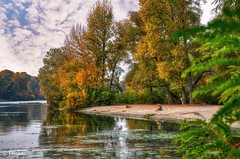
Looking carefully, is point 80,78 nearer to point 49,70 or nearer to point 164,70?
point 164,70

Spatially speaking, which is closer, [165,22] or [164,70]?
[164,70]

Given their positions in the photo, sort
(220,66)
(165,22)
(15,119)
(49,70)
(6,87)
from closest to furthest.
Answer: (220,66)
(15,119)
(165,22)
(49,70)
(6,87)

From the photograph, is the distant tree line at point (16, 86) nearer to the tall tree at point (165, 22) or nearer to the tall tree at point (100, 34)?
the tall tree at point (100, 34)

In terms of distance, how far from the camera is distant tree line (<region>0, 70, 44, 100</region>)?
156625mm

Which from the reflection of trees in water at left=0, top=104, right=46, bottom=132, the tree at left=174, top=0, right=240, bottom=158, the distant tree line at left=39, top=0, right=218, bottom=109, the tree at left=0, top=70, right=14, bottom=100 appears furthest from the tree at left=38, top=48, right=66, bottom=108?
the tree at left=174, top=0, right=240, bottom=158

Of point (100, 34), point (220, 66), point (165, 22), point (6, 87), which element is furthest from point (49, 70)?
point (220, 66)

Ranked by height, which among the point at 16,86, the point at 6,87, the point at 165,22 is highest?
the point at 16,86

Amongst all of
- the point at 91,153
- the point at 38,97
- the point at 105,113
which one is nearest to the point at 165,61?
the point at 105,113

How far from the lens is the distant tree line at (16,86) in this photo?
157 m

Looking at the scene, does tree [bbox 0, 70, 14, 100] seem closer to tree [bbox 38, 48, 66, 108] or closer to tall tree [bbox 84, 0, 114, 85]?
tree [bbox 38, 48, 66, 108]

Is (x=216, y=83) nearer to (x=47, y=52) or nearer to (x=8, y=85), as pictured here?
(x=47, y=52)

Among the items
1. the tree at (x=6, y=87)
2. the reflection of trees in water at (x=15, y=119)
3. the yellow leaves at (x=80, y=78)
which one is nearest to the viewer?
the reflection of trees in water at (x=15, y=119)

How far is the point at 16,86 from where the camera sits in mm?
166125

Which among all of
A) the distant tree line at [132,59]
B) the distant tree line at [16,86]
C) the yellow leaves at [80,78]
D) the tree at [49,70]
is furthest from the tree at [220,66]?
the distant tree line at [16,86]
